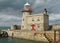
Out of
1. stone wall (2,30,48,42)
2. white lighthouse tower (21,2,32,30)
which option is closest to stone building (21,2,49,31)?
white lighthouse tower (21,2,32,30)

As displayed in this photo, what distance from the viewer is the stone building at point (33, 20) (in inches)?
1960

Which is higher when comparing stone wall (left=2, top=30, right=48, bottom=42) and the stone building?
the stone building

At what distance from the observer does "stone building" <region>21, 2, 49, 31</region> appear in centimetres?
4978

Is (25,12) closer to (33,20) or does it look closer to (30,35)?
(33,20)

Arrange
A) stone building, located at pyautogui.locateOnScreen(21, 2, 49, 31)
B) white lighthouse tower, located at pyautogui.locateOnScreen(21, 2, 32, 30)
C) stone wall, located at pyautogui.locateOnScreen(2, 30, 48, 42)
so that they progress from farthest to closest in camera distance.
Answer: white lighthouse tower, located at pyautogui.locateOnScreen(21, 2, 32, 30) → stone building, located at pyautogui.locateOnScreen(21, 2, 49, 31) → stone wall, located at pyautogui.locateOnScreen(2, 30, 48, 42)

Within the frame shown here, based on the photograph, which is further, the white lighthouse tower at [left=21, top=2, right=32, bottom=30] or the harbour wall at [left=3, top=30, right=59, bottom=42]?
the white lighthouse tower at [left=21, top=2, right=32, bottom=30]

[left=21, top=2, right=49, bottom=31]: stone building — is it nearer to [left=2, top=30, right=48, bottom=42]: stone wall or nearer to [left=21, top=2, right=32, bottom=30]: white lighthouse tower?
[left=21, top=2, right=32, bottom=30]: white lighthouse tower

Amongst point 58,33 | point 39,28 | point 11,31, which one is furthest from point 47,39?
point 11,31

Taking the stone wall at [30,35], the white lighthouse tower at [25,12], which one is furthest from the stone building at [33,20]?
the stone wall at [30,35]

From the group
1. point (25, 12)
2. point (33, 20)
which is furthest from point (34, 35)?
point (25, 12)

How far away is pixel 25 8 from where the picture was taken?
5312cm

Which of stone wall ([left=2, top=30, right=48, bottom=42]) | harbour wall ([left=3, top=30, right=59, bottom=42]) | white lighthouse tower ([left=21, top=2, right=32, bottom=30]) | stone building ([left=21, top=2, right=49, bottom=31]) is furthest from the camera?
white lighthouse tower ([left=21, top=2, right=32, bottom=30])

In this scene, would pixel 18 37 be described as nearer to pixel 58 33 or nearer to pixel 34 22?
pixel 34 22

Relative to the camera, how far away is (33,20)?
51.3 meters
